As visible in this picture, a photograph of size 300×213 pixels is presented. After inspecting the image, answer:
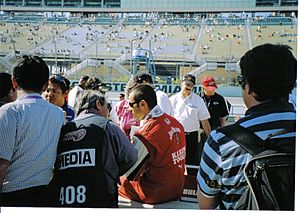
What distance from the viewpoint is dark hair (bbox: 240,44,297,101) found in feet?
3.38

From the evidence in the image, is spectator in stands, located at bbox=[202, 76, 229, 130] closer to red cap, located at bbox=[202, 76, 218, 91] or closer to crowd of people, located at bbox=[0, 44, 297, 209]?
red cap, located at bbox=[202, 76, 218, 91]

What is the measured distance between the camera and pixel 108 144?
1377 millimetres

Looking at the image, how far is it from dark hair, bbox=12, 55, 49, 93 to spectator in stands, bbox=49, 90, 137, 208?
18cm

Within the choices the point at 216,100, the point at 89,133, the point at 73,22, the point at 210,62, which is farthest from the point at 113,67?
the point at 89,133

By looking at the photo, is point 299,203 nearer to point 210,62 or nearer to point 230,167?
point 230,167

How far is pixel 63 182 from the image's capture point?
4.42ft

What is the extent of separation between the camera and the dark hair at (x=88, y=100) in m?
1.46

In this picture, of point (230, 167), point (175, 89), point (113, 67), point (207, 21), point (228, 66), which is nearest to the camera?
point (230, 167)

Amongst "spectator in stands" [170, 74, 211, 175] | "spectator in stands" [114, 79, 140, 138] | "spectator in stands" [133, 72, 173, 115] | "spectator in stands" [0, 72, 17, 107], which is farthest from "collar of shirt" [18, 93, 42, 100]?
"spectator in stands" [170, 74, 211, 175]

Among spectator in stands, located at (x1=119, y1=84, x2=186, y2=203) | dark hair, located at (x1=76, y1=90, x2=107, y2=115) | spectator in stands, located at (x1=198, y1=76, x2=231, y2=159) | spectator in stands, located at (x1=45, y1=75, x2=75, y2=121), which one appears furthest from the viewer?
spectator in stands, located at (x1=198, y1=76, x2=231, y2=159)

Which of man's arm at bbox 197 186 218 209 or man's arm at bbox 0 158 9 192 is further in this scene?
man's arm at bbox 0 158 9 192

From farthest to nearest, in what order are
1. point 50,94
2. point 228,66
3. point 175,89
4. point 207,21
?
point 207,21, point 228,66, point 175,89, point 50,94

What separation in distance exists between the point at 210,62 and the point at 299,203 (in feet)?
51.0

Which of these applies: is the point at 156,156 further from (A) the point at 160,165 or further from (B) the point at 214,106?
(B) the point at 214,106
